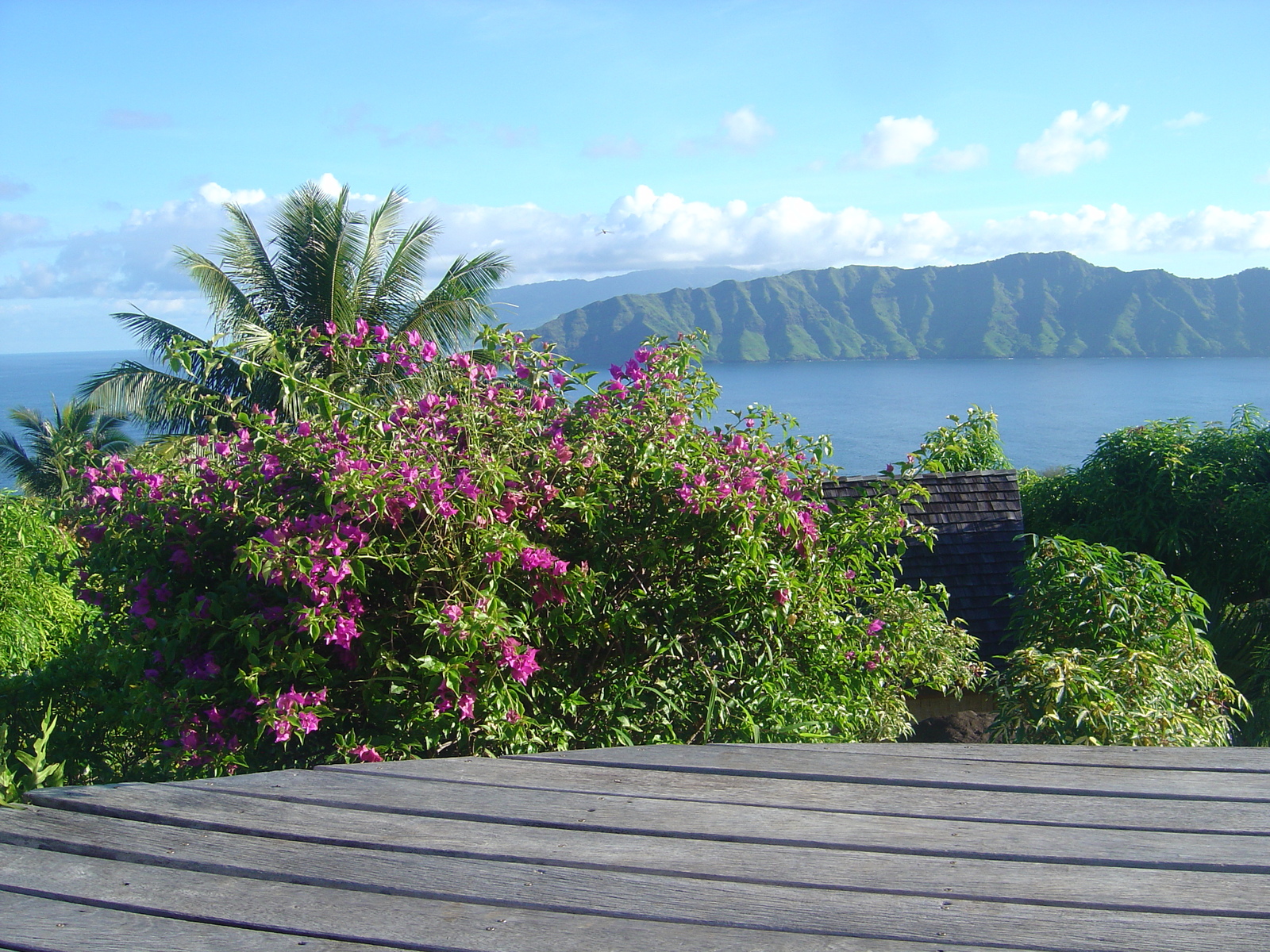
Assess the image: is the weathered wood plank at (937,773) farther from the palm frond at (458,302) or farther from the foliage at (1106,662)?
the palm frond at (458,302)

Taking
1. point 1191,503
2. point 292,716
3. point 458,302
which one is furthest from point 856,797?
point 458,302

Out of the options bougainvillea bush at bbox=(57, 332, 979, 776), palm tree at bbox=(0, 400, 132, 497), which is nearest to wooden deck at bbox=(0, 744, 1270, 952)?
bougainvillea bush at bbox=(57, 332, 979, 776)

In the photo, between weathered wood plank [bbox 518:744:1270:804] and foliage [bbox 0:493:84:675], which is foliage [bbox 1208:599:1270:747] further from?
foliage [bbox 0:493:84:675]

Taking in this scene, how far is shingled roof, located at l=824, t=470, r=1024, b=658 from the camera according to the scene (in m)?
8.72

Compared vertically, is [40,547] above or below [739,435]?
below

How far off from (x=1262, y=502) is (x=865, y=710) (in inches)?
360

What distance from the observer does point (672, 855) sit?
1726 millimetres

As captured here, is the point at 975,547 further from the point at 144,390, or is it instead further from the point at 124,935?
the point at 144,390

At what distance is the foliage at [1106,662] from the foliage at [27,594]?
6267mm

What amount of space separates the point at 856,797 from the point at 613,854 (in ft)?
1.92

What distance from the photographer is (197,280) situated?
16.1 metres

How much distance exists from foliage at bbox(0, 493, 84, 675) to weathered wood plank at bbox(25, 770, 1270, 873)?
17.6ft

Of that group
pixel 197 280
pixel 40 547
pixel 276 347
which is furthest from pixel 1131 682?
Result: pixel 197 280

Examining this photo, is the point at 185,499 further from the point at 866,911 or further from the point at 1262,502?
the point at 1262,502
